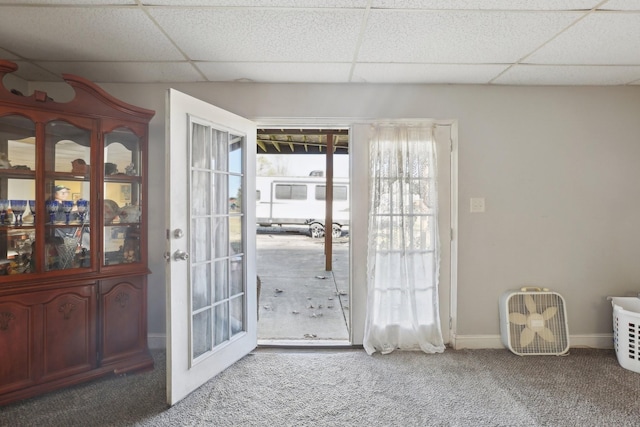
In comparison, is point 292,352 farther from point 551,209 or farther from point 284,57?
point 551,209

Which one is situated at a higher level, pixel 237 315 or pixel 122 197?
pixel 122 197

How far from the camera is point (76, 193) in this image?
2.12m

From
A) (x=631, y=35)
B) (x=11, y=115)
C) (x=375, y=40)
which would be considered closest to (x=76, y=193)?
(x=11, y=115)

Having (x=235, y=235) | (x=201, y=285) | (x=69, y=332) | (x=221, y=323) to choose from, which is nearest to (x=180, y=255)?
(x=201, y=285)

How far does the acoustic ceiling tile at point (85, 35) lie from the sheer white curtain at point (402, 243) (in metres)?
1.73

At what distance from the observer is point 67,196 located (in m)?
2.11

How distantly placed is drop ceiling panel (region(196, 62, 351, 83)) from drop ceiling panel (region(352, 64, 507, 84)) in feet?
0.53

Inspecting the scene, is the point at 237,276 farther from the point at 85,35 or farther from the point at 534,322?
the point at 534,322

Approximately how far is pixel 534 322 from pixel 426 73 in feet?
7.37

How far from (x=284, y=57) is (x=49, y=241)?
2014 mm

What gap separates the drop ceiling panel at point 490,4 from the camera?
153 centimetres

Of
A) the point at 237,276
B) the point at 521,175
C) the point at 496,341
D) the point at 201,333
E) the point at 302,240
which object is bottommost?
the point at 496,341

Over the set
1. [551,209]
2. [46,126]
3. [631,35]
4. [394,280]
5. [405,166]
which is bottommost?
[394,280]

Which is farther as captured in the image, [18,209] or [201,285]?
[201,285]
